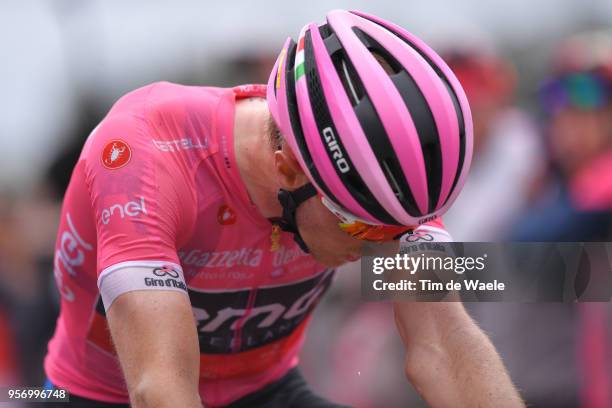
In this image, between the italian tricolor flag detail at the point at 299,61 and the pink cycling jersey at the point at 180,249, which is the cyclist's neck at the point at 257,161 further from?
the italian tricolor flag detail at the point at 299,61

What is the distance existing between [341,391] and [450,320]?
12.8 feet

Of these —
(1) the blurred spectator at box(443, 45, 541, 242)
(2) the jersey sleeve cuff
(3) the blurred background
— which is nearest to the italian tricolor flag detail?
(2) the jersey sleeve cuff

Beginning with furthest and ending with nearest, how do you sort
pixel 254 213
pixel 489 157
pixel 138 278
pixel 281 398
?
pixel 489 157
pixel 281 398
pixel 254 213
pixel 138 278

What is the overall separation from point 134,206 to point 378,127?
0.84 m

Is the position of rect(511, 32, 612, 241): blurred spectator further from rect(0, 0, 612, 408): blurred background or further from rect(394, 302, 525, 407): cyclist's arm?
rect(394, 302, 525, 407): cyclist's arm

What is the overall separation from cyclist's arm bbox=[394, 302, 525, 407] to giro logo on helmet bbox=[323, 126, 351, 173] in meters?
0.78

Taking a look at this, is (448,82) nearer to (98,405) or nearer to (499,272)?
(499,272)

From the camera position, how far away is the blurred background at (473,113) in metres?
5.87

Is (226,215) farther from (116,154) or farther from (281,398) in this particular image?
(281,398)

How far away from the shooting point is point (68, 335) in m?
4.46

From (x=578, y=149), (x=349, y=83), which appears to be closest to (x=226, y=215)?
(x=349, y=83)

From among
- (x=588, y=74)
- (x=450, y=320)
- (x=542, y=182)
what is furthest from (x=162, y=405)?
(x=542, y=182)

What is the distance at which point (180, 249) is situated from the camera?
3840mm

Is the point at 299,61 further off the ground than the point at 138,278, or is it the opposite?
the point at 299,61
